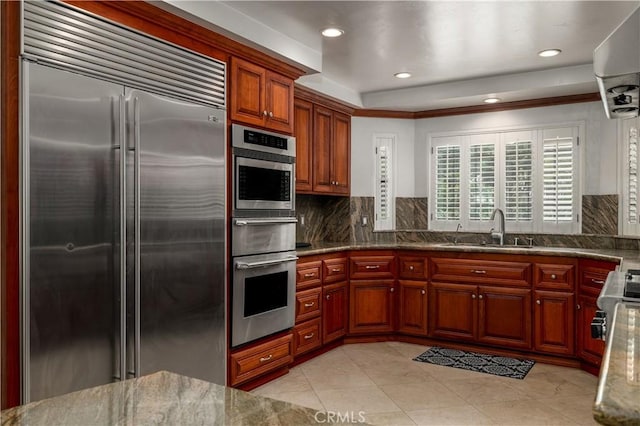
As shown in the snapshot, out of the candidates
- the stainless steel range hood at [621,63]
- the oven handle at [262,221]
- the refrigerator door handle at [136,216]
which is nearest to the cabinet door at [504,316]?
the oven handle at [262,221]

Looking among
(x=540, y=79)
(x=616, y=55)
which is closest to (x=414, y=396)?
(x=616, y=55)

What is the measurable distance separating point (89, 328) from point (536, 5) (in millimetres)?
3121

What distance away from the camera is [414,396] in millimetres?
3381

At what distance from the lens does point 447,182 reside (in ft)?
17.8

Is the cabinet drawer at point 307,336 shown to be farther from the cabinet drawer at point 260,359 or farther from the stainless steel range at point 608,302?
the stainless steel range at point 608,302

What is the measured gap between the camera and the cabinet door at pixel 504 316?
427cm

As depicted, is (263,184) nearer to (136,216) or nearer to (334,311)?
(136,216)

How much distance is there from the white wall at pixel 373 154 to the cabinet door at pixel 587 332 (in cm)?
220

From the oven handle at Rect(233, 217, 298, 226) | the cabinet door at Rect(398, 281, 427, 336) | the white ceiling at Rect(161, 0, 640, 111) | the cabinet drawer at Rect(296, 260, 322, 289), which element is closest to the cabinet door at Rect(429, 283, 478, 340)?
the cabinet door at Rect(398, 281, 427, 336)

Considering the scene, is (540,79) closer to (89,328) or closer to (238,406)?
(89,328)

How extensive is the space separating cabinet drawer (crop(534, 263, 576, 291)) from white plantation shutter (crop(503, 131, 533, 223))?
890 millimetres

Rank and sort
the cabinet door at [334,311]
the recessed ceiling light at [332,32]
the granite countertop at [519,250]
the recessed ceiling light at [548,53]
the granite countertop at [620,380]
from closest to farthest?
1. the granite countertop at [620,380]
2. the recessed ceiling light at [332,32]
3. the granite countertop at [519,250]
4. the recessed ceiling light at [548,53]
5. the cabinet door at [334,311]

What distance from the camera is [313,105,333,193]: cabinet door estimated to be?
4824 millimetres

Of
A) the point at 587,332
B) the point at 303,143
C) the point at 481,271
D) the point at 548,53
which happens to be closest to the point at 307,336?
→ the point at 481,271
